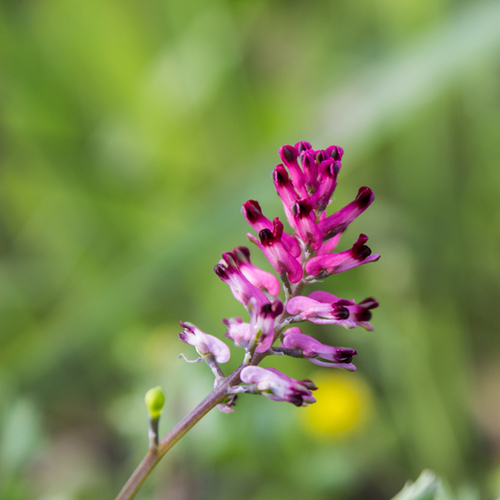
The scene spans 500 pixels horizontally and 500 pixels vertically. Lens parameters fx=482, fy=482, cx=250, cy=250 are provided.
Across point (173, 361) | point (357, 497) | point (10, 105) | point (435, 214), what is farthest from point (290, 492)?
point (10, 105)

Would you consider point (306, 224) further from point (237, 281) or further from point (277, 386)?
point (277, 386)

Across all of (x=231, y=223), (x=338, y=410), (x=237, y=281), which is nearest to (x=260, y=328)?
(x=237, y=281)

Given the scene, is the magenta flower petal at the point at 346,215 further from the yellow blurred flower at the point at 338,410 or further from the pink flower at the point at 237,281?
the yellow blurred flower at the point at 338,410

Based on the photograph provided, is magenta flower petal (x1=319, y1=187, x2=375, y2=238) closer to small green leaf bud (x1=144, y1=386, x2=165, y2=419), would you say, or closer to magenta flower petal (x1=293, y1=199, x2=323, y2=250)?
magenta flower petal (x1=293, y1=199, x2=323, y2=250)

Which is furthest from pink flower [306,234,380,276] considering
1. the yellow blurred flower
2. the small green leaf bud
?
the yellow blurred flower

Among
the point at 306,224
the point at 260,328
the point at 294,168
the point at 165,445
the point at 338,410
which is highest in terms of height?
the point at 294,168

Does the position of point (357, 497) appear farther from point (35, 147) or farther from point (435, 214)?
point (35, 147)
